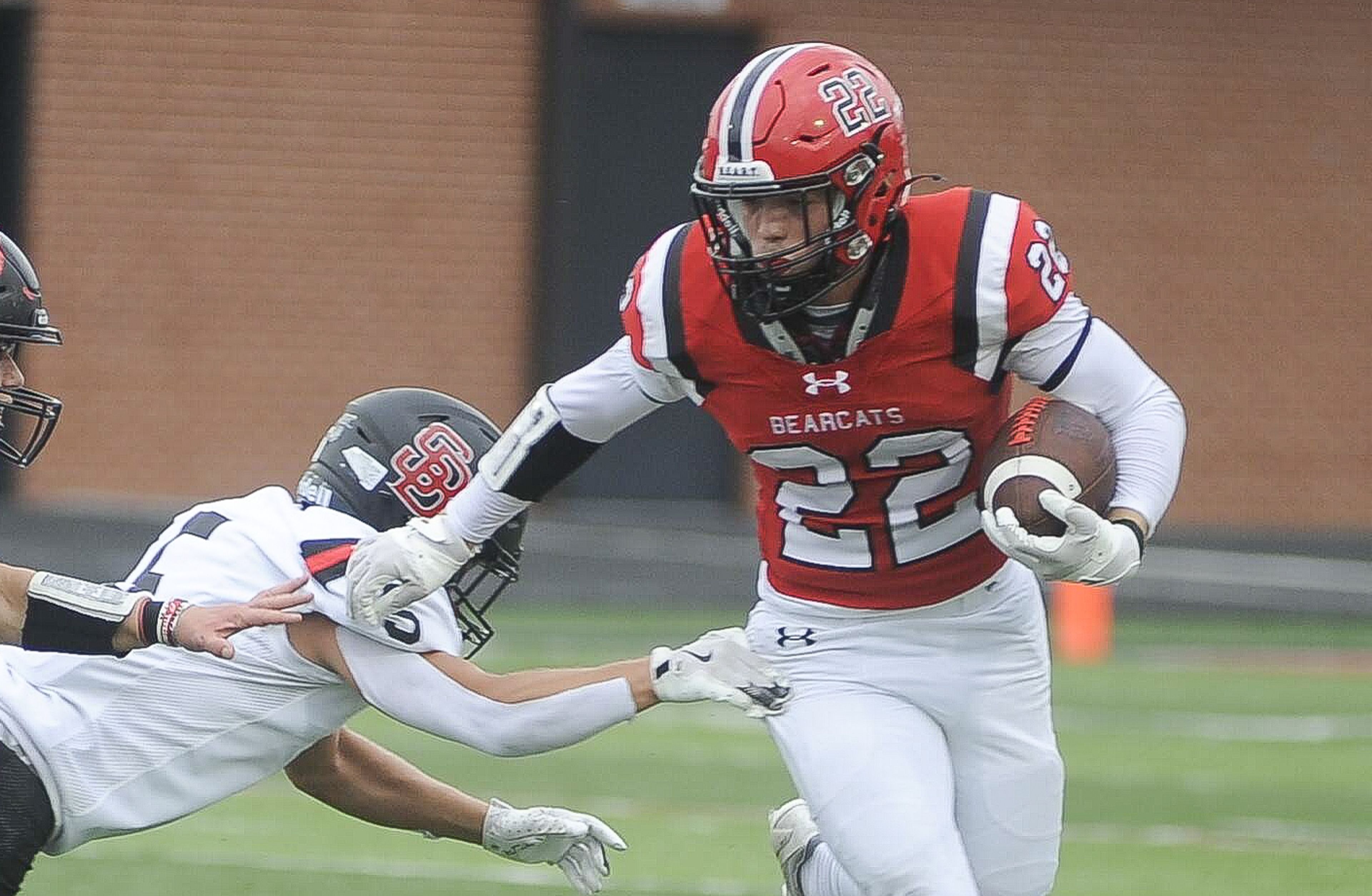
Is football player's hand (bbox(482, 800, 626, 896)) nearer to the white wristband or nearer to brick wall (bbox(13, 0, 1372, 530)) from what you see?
the white wristband

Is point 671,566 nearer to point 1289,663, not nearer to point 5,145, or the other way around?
point 1289,663

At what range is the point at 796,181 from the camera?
407 cm

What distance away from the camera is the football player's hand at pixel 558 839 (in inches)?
187

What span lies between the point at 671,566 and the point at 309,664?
31.0ft


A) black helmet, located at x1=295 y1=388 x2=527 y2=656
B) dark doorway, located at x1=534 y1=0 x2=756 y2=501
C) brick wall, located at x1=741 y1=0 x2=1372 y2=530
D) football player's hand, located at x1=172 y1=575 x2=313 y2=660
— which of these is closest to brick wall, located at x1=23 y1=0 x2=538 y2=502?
dark doorway, located at x1=534 y1=0 x2=756 y2=501

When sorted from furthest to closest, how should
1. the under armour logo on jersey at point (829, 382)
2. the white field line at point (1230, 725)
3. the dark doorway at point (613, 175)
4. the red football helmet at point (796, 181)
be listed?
the dark doorway at point (613, 175)
the white field line at point (1230, 725)
the under armour logo on jersey at point (829, 382)
the red football helmet at point (796, 181)

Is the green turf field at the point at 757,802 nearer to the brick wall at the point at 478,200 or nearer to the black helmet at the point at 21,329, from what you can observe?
the black helmet at the point at 21,329

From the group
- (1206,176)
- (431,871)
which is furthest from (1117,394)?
(1206,176)

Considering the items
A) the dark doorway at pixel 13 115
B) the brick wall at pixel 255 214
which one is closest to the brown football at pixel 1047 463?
the brick wall at pixel 255 214

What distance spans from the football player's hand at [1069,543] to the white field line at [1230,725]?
576cm

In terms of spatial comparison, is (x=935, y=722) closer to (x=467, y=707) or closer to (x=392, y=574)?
Answer: (x=467, y=707)

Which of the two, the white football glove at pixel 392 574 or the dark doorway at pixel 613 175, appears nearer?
the white football glove at pixel 392 574

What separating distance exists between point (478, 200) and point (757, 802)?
729 centimetres

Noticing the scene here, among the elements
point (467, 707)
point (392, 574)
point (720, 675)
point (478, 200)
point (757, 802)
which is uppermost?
point (392, 574)
